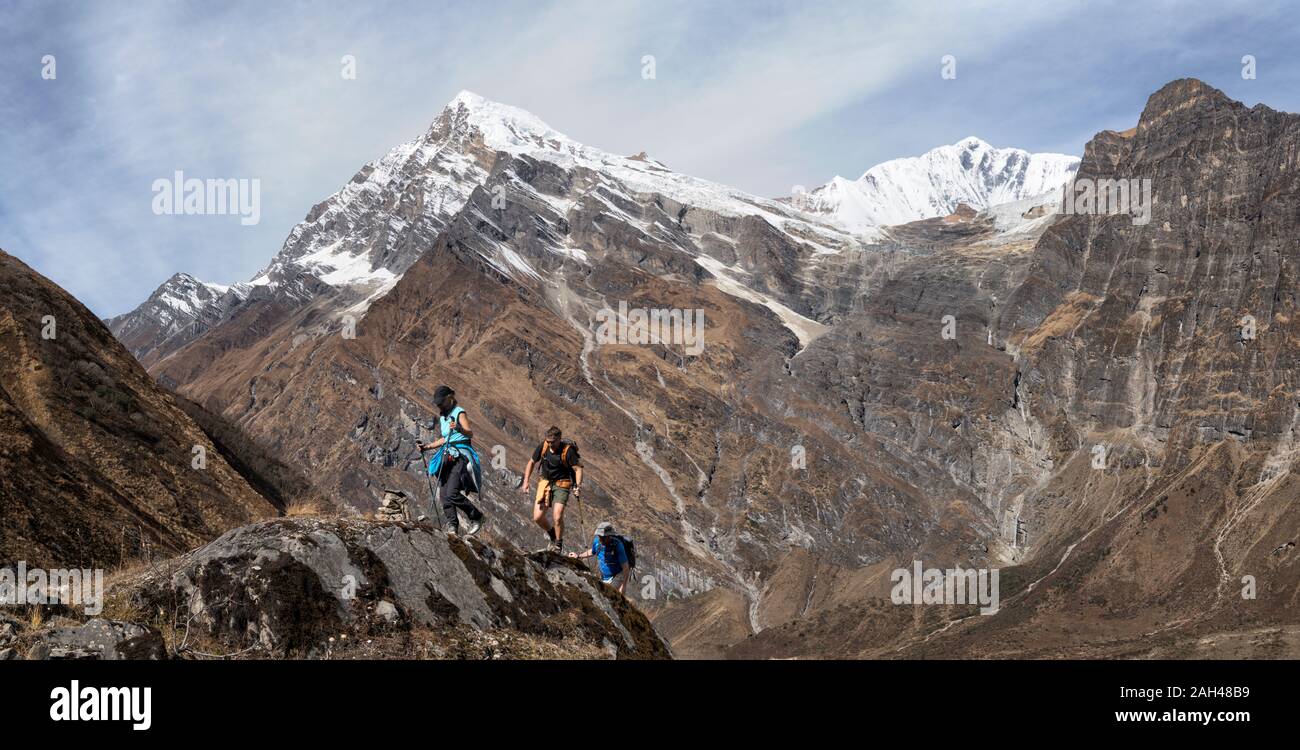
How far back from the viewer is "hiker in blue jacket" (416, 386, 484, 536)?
1534 centimetres

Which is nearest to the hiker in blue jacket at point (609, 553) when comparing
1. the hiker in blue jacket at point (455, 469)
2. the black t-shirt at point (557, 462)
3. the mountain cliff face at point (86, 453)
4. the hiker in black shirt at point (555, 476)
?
the hiker in black shirt at point (555, 476)

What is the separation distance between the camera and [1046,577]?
151000 mm

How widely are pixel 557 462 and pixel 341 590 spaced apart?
6175 millimetres

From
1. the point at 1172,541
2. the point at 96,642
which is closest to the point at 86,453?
the point at 96,642

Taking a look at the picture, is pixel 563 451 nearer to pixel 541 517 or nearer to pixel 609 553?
pixel 541 517

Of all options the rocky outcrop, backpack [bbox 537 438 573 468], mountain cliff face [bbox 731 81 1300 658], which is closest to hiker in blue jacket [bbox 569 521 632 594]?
backpack [bbox 537 438 573 468]

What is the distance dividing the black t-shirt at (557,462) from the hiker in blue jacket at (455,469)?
200 centimetres

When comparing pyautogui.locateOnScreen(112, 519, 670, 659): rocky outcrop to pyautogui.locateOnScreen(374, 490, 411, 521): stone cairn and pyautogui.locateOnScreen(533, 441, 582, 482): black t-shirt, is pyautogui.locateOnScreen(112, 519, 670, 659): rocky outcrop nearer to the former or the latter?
pyautogui.locateOnScreen(374, 490, 411, 521): stone cairn

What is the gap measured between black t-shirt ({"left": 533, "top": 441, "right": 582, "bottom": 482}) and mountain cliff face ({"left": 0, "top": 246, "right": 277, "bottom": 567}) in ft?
21.3

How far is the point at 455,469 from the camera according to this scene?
51.0 feet
